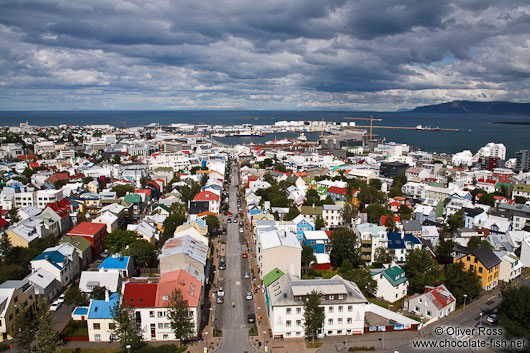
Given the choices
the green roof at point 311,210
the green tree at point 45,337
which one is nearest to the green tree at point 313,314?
the green tree at point 45,337

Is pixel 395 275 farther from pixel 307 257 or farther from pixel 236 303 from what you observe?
pixel 236 303

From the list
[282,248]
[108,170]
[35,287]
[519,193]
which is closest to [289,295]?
[282,248]

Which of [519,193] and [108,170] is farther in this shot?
[108,170]

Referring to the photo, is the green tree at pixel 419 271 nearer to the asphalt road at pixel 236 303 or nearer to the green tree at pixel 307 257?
the green tree at pixel 307 257

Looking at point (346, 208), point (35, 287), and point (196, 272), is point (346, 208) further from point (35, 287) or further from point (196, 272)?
point (35, 287)

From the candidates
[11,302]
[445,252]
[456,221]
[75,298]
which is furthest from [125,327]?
[456,221]

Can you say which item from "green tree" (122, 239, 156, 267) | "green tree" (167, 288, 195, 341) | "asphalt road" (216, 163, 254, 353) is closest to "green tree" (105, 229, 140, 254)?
"green tree" (122, 239, 156, 267)
